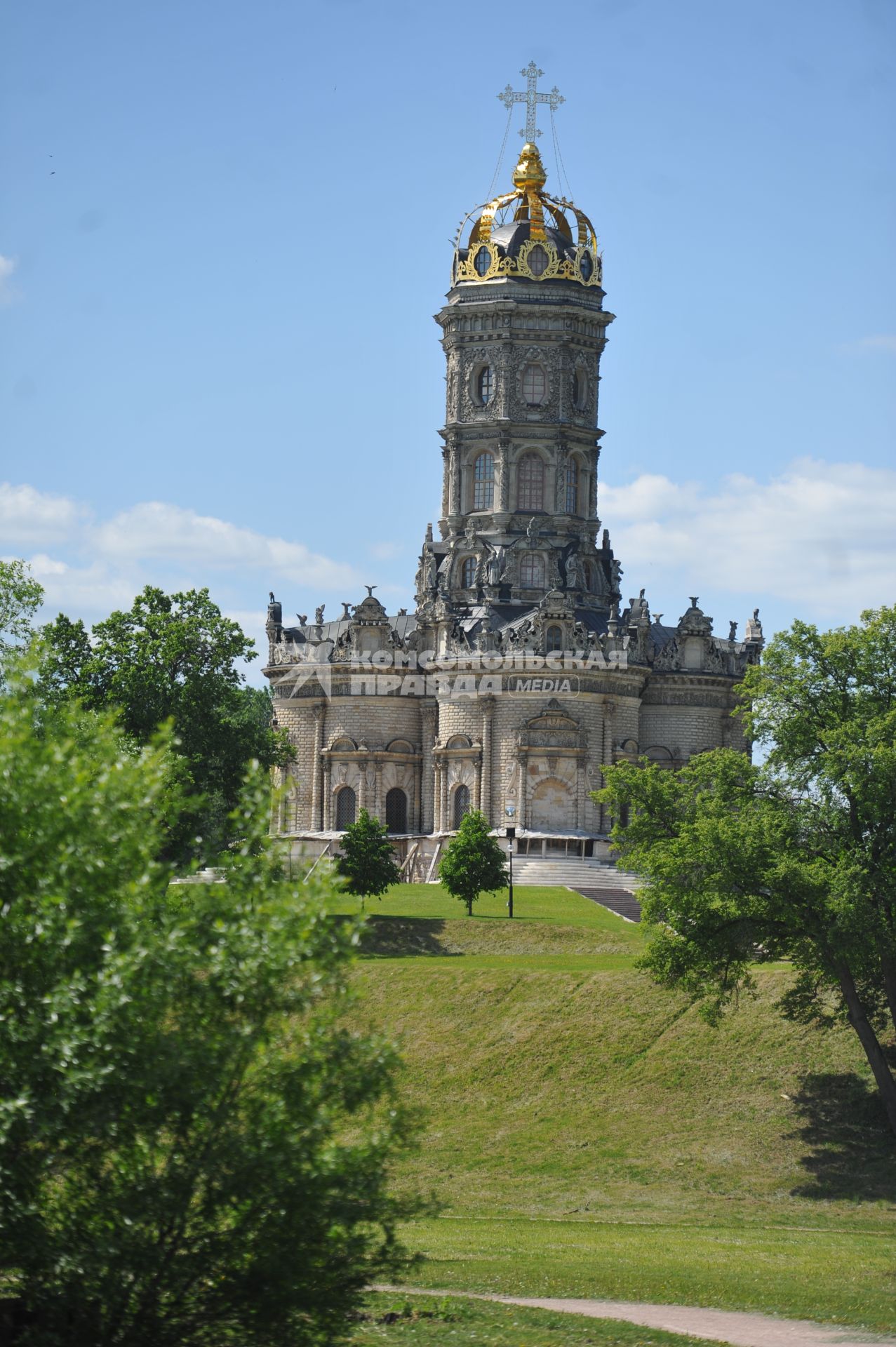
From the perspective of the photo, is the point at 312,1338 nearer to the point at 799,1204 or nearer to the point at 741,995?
the point at 799,1204

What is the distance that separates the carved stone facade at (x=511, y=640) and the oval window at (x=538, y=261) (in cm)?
7

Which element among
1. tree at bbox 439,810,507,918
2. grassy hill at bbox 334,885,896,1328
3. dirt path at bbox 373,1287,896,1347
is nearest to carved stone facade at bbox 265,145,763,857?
tree at bbox 439,810,507,918

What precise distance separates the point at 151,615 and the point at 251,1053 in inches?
2039

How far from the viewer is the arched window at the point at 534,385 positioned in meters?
96.5

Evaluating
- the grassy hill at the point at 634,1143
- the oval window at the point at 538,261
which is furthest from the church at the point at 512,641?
the grassy hill at the point at 634,1143

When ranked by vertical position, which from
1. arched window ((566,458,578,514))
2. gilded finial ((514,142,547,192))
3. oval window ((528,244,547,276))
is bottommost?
arched window ((566,458,578,514))

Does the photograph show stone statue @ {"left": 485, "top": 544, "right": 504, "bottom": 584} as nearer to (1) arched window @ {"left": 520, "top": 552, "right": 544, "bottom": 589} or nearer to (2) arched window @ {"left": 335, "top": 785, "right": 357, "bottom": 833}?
(1) arched window @ {"left": 520, "top": 552, "right": 544, "bottom": 589}

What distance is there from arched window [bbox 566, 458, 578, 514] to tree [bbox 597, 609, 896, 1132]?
168 ft

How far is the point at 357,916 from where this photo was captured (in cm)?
2047

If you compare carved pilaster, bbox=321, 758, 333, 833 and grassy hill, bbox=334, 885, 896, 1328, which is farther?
carved pilaster, bbox=321, 758, 333, 833

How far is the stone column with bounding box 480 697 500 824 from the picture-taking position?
8900 centimetres

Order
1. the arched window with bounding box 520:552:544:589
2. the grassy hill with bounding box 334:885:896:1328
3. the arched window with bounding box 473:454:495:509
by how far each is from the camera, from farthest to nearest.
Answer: the arched window with bounding box 473:454:495:509
the arched window with bounding box 520:552:544:589
the grassy hill with bounding box 334:885:896:1328

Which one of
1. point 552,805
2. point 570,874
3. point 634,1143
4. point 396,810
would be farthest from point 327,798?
point 634,1143

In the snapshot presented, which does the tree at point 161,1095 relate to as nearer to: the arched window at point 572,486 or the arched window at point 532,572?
the arched window at point 532,572
